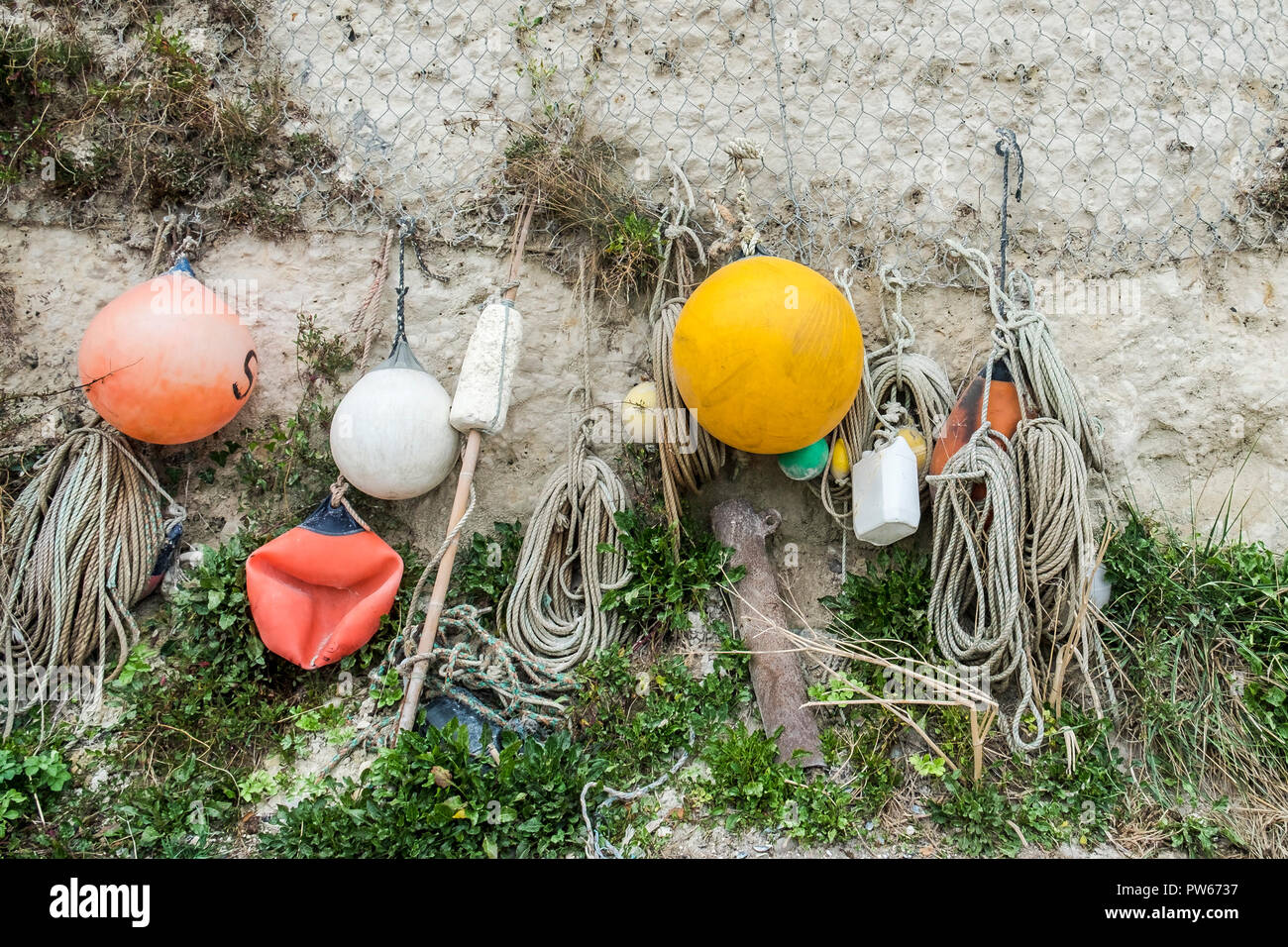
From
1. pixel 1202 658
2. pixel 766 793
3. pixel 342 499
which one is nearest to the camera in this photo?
pixel 766 793

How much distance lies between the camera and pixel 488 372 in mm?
3631

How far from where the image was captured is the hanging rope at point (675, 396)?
3811mm

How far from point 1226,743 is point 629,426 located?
2420 mm

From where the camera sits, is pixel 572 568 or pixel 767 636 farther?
pixel 572 568

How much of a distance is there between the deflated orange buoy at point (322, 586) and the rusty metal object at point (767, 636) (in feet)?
4.36

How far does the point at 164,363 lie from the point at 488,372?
1.17 metres

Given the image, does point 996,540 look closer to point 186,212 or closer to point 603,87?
point 603,87

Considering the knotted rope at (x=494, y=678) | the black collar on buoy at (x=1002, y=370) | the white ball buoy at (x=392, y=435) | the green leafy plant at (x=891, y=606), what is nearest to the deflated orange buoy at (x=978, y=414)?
the black collar on buoy at (x=1002, y=370)

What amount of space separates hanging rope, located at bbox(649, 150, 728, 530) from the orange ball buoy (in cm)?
164

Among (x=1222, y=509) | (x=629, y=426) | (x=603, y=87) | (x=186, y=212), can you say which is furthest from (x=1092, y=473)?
(x=186, y=212)

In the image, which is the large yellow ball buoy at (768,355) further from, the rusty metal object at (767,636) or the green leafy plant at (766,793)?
the green leafy plant at (766,793)

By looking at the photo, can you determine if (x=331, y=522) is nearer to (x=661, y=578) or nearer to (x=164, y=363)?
(x=164, y=363)

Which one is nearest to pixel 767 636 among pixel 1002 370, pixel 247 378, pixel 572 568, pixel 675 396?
pixel 572 568

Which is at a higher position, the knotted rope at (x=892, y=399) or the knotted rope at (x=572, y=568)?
the knotted rope at (x=892, y=399)
